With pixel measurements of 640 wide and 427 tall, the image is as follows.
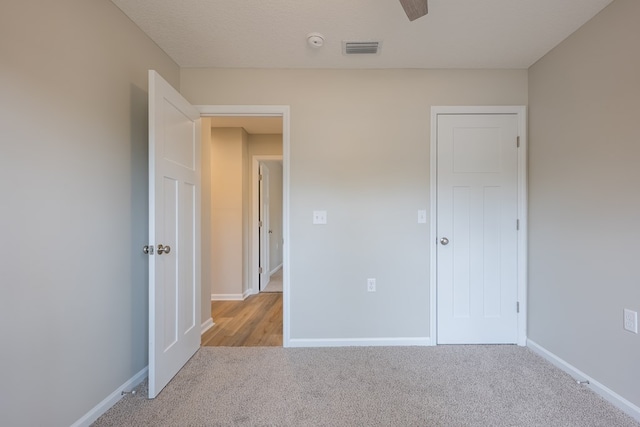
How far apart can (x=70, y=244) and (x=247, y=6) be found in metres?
1.69

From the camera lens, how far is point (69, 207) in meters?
1.44

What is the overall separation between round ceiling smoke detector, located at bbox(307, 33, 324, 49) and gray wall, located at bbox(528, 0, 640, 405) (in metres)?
1.81

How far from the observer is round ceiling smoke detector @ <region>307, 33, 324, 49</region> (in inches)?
79.0

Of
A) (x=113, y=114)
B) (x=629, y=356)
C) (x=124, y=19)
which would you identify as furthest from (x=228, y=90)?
(x=629, y=356)

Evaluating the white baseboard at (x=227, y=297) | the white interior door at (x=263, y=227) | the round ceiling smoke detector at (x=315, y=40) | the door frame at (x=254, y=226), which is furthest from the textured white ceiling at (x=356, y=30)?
the white baseboard at (x=227, y=297)

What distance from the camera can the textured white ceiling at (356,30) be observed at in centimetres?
175

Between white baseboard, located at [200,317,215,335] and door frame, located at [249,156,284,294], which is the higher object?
door frame, located at [249,156,284,294]

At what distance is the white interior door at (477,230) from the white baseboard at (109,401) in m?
2.37

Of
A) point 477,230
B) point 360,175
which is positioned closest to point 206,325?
point 360,175

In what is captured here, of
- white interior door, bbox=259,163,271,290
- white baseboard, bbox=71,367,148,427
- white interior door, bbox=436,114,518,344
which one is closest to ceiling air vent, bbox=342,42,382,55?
white interior door, bbox=436,114,518,344

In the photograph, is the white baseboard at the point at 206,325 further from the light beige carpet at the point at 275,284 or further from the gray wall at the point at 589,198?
the gray wall at the point at 589,198

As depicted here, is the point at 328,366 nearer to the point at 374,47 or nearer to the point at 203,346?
the point at 203,346

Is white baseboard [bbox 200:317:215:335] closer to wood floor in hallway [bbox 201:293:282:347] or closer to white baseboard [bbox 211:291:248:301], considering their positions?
wood floor in hallway [bbox 201:293:282:347]

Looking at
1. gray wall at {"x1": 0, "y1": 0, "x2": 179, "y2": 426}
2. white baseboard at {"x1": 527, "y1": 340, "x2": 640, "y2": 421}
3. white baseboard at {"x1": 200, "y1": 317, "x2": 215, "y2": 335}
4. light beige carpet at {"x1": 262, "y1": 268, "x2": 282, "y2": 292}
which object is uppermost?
gray wall at {"x1": 0, "y1": 0, "x2": 179, "y2": 426}
